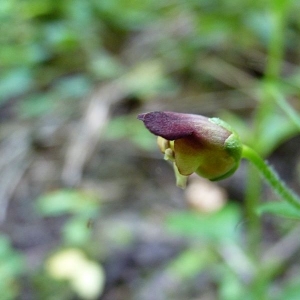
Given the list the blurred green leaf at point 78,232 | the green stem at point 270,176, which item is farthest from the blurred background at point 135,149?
the green stem at point 270,176

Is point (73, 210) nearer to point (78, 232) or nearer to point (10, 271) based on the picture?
point (78, 232)

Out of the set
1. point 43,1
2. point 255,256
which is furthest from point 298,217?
point 43,1

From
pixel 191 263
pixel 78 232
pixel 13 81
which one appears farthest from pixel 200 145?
pixel 13 81

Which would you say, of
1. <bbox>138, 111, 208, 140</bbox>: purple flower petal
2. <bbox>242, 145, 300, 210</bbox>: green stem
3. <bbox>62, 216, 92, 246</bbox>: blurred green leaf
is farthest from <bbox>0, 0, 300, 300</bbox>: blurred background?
<bbox>138, 111, 208, 140</bbox>: purple flower petal

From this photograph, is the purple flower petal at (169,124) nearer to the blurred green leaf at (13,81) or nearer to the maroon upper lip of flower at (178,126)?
the maroon upper lip of flower at (178,126)

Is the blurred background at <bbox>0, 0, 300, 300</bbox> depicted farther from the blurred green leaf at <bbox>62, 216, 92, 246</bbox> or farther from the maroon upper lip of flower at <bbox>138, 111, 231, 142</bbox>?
the maroon upper lip of flower at <bbox>138, 111, 231, 142</bbox>
